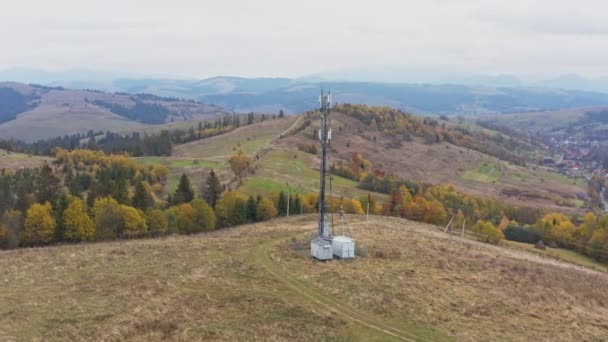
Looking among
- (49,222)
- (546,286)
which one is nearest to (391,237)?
(546,286)

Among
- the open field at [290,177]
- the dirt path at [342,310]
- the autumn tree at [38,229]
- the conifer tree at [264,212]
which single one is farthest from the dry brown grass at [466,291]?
the open field at [290,177]

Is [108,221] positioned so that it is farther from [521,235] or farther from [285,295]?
[521,235]

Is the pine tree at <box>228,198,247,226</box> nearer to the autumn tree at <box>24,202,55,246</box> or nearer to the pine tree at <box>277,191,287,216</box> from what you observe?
the pine tree at <box>277,191,287,216</box>

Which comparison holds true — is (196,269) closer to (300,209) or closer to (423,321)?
(423,321)

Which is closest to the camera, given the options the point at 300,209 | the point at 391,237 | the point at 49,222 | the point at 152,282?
the point at 152,282

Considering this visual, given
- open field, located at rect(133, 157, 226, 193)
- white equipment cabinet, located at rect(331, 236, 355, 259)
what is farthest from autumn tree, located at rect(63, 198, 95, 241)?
open field, located at rect(133, 157, 226, 193)

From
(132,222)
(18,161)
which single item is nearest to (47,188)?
(132,222)

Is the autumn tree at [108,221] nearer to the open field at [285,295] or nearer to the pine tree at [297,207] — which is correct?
the open field at [285,295]
